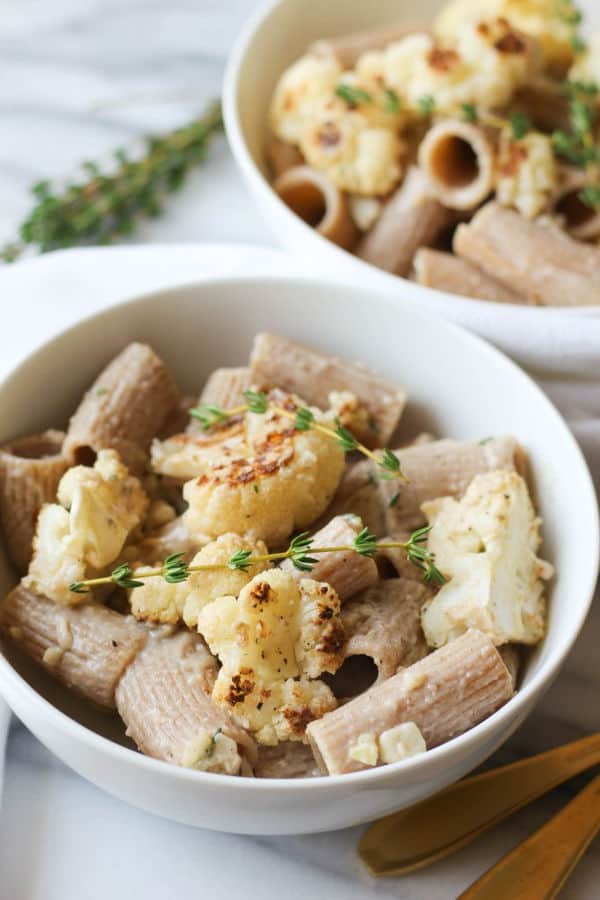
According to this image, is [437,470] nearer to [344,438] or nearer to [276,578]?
[344,438]

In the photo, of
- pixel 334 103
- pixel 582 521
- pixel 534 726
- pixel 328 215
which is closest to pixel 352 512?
pixel 582 521

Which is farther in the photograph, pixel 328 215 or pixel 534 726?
pixel 328 215

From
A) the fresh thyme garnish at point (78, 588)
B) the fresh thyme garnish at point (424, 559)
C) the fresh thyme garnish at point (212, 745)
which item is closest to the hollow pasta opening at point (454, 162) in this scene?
the fresh thyme garnish at point (424, 559)

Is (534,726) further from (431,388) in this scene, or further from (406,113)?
(406,113)

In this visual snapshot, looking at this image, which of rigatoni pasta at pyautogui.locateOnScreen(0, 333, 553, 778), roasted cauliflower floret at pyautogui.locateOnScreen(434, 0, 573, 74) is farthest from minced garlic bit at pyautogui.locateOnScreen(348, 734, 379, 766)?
roasted cauliflower floret at pyautogui.locateOnScreen(434, 0, 573, 74)

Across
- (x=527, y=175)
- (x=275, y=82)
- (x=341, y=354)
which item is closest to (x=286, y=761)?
(x=341, y=354)

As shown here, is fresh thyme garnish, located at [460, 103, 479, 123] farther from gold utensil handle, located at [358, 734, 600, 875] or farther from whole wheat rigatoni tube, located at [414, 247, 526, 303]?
gold utensil handle, located at [358, 734, 600, 875]
